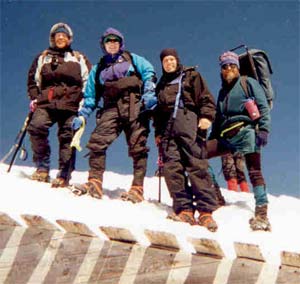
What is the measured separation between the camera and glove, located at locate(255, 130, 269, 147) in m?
6.09

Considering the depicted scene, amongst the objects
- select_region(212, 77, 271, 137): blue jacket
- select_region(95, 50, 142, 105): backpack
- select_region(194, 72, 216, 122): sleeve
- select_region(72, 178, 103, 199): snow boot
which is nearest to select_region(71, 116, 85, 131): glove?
select_region(95, 50, 142, 105): backpack

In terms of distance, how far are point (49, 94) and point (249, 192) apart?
4.04 m

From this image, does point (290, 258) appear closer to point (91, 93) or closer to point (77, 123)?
point (77, 123)

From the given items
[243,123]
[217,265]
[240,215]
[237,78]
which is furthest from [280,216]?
[217,265]

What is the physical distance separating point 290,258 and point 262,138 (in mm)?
2632

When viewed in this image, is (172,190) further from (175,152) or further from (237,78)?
(237,78)

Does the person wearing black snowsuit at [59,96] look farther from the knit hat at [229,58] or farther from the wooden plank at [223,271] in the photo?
the wooden plank at [223,271]

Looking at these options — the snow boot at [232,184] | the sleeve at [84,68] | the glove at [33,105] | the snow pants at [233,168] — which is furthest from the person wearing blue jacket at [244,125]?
the snow boot at [232,184]

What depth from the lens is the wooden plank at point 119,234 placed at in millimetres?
4133

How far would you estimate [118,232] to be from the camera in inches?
164

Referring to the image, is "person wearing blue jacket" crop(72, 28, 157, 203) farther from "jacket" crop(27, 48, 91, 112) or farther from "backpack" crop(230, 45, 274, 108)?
"backpack" crop(230, 45, 274, 108)

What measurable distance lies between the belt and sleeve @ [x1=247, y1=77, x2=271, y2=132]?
26 centimetres

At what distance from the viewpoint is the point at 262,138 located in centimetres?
609

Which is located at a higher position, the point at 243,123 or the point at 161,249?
the point at 243,123
